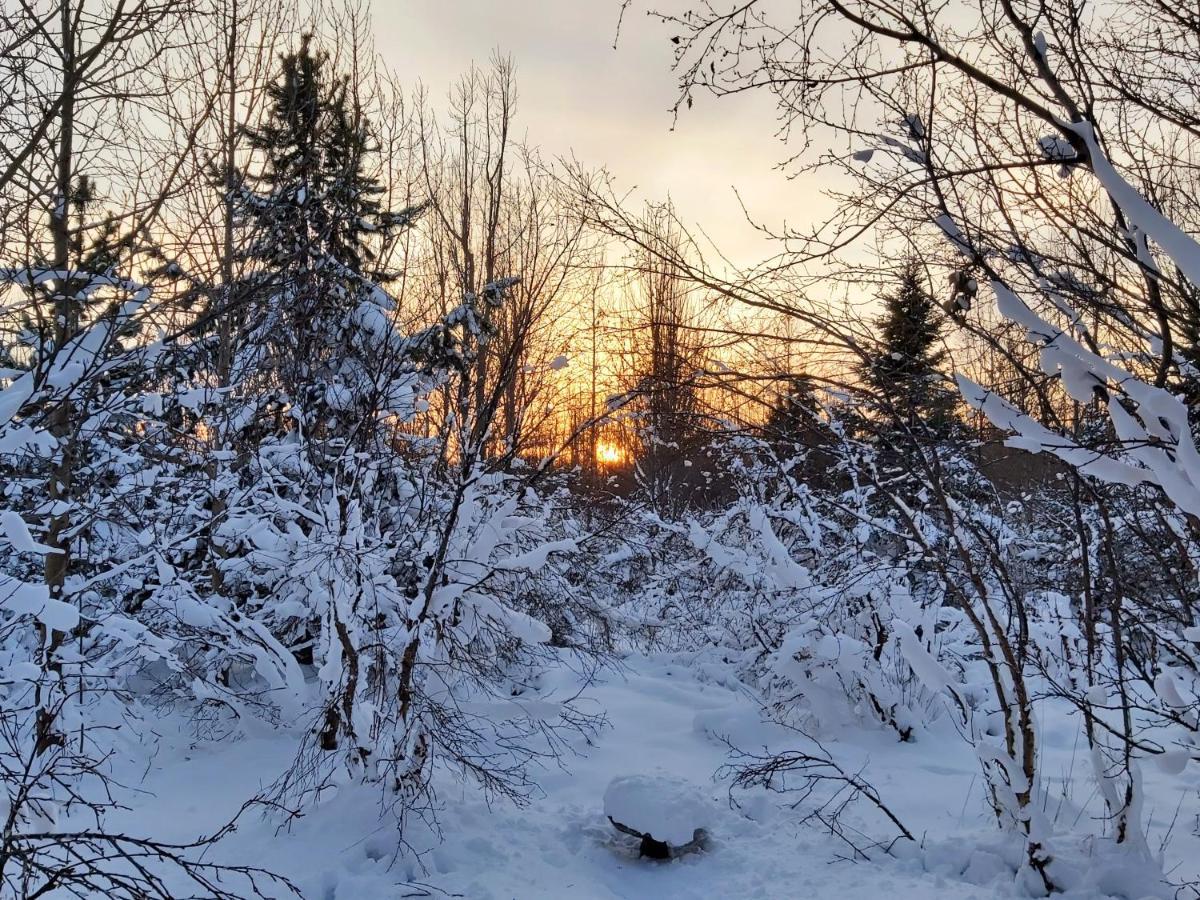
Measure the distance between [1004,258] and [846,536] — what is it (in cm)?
575

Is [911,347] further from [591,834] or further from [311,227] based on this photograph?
[311,227]

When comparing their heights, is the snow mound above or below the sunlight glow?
below

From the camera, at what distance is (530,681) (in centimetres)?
927

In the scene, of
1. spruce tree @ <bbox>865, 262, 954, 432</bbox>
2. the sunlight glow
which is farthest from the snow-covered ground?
the sunlight glow

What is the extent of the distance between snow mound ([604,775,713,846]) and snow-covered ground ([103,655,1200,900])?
0.16m

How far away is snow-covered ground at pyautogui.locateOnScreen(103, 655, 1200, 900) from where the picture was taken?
4.52 metres

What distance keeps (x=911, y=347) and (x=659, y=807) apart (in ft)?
10.9

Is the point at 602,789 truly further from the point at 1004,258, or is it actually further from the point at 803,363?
the point at 1004,258

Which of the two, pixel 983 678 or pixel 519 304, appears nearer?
pixel 519 304

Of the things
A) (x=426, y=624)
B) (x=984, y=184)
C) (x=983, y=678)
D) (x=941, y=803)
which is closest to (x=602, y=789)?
(x=426, y=624)

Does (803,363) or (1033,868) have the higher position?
(803,363)

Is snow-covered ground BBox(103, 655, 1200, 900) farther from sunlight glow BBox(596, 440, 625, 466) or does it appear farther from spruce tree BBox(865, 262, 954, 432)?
sunlight glow BBox(596, 440, 625, 466)

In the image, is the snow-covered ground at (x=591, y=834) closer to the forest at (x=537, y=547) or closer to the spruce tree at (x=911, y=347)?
the forest at (x=537, y=547)

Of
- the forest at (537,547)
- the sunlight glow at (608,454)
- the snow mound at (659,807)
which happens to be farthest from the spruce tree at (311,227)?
the sunlight glow at (608,454)
